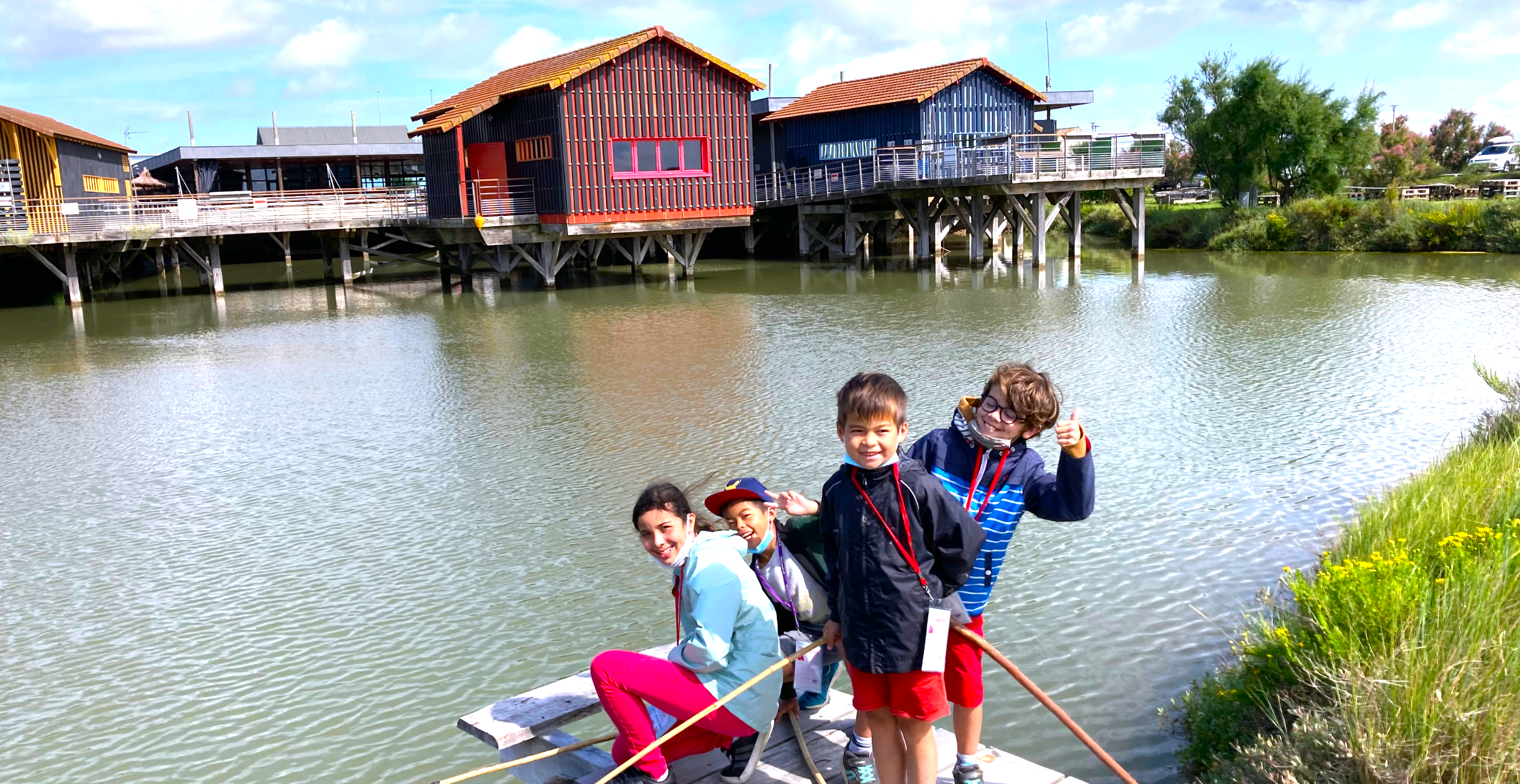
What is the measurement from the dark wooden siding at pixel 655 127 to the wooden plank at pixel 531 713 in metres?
20.8

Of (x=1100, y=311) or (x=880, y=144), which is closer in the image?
(x=1100, y=311)

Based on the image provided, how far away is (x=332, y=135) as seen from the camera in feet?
153

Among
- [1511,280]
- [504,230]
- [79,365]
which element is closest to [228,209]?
[504,230]

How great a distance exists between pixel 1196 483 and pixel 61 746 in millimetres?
7746

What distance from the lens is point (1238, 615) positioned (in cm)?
685

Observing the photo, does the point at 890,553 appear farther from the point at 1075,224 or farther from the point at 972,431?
the point at 1075,224

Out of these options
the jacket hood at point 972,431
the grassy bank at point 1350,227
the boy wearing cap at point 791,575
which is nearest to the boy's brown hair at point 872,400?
the jacket hood at point 972,431

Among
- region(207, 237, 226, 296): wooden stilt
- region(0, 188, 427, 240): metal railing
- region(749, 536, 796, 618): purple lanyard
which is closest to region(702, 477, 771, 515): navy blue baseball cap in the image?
region(749, 536, 796, 618): purple lanyard

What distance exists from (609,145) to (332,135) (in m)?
26.0

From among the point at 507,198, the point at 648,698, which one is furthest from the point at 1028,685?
the point at 507,198

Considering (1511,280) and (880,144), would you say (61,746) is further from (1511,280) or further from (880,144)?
(880,144)

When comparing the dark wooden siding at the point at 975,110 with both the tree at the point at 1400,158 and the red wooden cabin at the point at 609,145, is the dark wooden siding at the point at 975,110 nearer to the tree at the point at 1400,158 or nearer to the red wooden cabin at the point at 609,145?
the red wooden cabin at the point at 609,145

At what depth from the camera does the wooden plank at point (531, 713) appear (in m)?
4.41

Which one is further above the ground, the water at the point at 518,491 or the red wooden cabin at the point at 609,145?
the red wooden cabin at the point at 609,145
